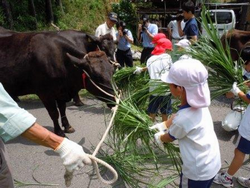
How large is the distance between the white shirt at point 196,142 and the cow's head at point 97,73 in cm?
141

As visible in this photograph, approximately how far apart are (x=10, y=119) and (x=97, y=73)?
6.16 ft

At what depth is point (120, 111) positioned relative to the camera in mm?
2502

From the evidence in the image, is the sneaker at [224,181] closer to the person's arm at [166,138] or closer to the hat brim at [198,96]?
the person's arm at [166,138]

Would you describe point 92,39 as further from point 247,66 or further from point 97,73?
A: point 247,66

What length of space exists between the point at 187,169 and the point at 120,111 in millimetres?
909

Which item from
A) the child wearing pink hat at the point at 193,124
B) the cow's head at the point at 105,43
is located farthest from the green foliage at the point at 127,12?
the child wearing pink hat at the point at 193,124

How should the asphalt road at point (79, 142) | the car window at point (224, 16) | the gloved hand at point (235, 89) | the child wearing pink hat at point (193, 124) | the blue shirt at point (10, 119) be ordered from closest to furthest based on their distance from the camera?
the blue shirt at point (10, 119) < the child wearing pink hat at point (193, 124) < the gloved hand at point (235, 89) < the asphalt road at point (79, 142) < the car window at point (224, 16)

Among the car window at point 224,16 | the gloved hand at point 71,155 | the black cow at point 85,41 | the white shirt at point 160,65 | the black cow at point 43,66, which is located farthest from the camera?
the car window at point 224,16

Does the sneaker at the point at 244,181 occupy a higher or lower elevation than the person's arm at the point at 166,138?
lower

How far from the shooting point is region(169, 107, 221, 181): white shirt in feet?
5.75

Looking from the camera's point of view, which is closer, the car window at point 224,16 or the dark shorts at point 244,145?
the dark shorts at point 244,145

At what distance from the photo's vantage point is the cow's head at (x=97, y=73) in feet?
10.2

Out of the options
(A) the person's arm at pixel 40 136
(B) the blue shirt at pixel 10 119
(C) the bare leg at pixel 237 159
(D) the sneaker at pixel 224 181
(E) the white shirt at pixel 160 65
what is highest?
(B) the blue shirt at pixel 10 119

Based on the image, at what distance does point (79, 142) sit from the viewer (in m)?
3.70
